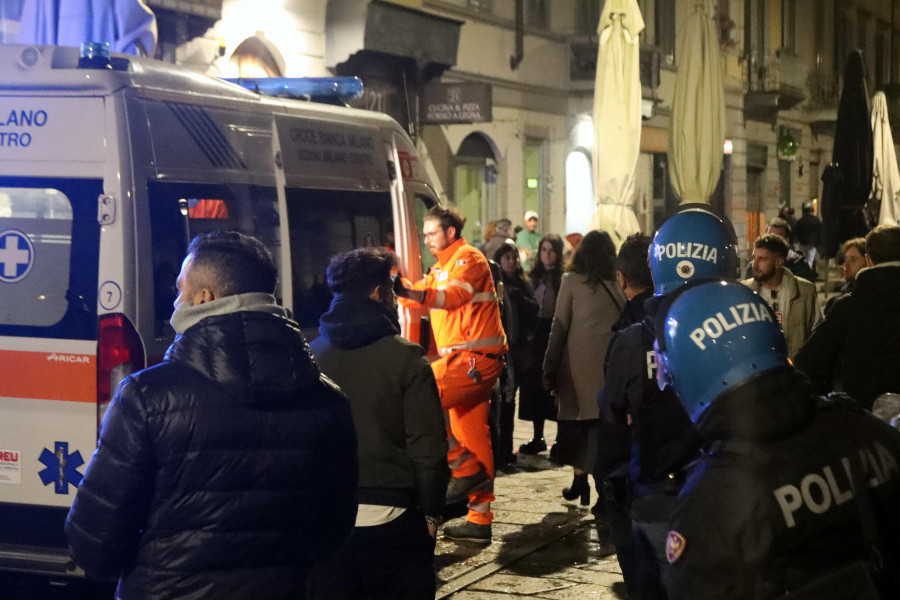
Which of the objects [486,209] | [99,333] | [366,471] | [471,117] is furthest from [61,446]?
[486,209]

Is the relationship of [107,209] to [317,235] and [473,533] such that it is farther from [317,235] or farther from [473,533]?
[473,533]

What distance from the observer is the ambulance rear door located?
553 centimetres

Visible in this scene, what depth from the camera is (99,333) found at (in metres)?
5.50

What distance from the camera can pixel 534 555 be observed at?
23.3 feet

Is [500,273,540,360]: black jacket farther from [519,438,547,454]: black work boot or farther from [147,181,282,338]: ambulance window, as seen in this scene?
[147,181,282,338]: ambulance window

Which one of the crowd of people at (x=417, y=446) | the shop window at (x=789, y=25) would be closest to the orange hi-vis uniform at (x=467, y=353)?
the crowd of people at (x=417, y=446)

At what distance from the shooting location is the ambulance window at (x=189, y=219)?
561 cm

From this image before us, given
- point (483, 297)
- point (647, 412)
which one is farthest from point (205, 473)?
point (483, 297)

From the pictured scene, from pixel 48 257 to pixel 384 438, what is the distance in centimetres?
210

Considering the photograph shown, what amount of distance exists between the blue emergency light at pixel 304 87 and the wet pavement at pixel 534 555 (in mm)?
2739

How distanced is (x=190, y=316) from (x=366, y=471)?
1433mm

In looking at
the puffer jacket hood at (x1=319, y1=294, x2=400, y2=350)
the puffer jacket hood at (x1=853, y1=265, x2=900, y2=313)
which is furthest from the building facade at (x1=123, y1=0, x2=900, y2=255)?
the puffer jacket hood at (x1=319, y1=294, x2=400, y2=350)

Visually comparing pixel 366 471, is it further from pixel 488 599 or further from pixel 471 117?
pixel 471 117

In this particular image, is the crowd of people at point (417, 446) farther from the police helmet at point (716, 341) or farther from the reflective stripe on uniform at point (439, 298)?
the reflective stripe on uniform at point (439, 298)
